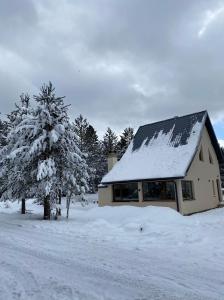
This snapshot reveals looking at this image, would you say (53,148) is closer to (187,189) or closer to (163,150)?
(163,150)

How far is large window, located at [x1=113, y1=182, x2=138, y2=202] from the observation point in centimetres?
2228

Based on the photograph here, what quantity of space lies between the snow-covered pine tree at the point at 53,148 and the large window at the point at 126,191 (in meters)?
5.40

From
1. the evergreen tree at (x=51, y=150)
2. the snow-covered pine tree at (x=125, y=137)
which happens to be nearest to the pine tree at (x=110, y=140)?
the snow-covered pine tree at (x=125, y=137)

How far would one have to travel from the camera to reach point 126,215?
18.1m

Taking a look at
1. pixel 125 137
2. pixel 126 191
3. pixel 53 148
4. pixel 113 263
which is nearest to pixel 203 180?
pixel 126 191

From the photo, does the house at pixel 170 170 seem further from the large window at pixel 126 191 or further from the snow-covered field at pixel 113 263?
the snow-covered field at pixel 113 263

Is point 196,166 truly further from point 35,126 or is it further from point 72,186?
point 35,126

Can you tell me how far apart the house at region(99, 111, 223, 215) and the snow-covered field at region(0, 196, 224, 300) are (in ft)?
25.4

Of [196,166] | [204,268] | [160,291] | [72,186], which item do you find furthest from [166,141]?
[160,291]

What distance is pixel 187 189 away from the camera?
21.1 metres

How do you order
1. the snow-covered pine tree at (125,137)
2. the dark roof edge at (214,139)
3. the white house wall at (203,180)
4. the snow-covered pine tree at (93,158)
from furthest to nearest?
the snow-covered pine tree at (125,137), the snow-covered pine tree at (93,158), the dark roof edge at (214,139), the white house wall at (203,180)

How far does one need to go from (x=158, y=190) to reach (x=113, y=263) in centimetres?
1412

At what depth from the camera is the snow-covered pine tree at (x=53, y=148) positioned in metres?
16.9

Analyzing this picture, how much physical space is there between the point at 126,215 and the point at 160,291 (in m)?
12.9
